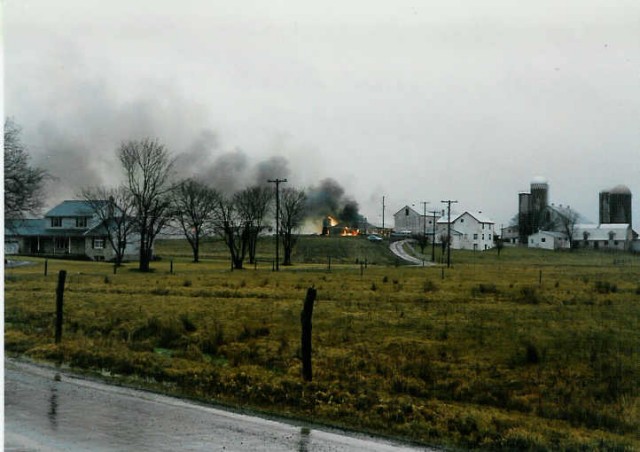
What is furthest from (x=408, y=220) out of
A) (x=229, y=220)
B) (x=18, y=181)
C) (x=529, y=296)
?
(x=529, y=296)

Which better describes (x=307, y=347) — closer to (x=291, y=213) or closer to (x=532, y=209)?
(x=291, y=213)

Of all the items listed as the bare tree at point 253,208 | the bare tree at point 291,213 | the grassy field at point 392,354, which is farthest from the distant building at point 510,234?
the grassy field at point 392,354

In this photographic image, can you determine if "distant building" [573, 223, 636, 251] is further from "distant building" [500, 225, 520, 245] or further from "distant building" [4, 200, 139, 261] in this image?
"distant building" [4, 200, 139, 261]

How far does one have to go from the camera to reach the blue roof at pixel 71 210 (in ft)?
256

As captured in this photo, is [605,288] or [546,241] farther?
[546,241]

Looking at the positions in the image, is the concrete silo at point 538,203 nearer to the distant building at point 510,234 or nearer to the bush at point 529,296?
the distant building at point 510,234

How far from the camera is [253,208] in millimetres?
74625

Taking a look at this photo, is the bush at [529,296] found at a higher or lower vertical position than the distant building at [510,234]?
lower

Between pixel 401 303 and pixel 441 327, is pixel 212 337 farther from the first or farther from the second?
pixel 401 303

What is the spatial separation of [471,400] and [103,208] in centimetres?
6356

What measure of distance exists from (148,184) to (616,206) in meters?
68.9

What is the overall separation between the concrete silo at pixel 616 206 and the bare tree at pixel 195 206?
5496 cm

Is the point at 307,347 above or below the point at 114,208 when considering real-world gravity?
below

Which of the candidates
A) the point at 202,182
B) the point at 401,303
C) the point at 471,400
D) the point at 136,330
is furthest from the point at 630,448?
the point at 202,182
